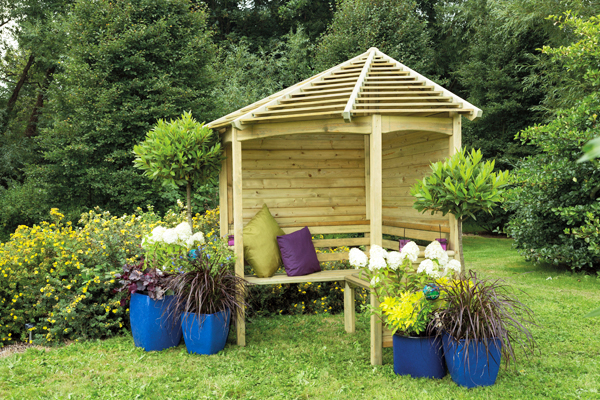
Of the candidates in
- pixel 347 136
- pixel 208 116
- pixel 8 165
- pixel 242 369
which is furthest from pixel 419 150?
pixel 8 165

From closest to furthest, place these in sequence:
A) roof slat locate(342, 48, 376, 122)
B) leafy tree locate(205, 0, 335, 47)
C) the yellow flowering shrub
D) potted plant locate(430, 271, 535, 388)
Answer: potted plant locate(430, 271, 535, 388) < roof slat locate(342, 48, 376, 122) < the yellow flowering shrub < leafy tree locate(205, 0, 335, 47)

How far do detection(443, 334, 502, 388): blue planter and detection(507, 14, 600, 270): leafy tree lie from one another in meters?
3.77

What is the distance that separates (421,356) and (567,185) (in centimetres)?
489

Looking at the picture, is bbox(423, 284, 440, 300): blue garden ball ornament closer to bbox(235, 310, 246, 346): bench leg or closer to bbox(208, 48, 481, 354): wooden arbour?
bbox(208, 48, 481, 354): wooden arbour

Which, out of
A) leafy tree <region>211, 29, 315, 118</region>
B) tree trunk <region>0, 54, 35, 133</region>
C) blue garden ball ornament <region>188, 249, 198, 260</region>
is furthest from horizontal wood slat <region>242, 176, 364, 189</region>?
tree trunk <region>0, 54, 35, 133</region>

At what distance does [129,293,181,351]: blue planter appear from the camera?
13.3ft

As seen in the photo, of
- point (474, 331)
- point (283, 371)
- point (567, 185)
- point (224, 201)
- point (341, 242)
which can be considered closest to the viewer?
point (474, 331)

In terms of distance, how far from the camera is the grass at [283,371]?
3203 millimetres

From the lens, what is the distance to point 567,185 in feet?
22.6

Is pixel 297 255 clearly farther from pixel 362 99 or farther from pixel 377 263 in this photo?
pixel 362 99

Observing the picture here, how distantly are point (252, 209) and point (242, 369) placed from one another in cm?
199

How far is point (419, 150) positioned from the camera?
4805 millimetres

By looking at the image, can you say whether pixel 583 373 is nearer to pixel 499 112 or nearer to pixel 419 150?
pixel 419 150

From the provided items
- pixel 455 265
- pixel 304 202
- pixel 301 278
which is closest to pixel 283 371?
pixel 301 278
